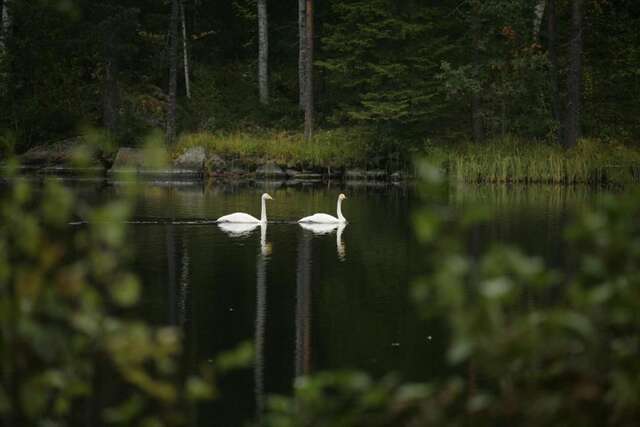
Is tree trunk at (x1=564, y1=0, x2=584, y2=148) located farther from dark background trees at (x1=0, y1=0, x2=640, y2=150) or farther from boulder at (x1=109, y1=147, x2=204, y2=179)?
boulder at (x1=109, y1=147, x2=204, y2=179)

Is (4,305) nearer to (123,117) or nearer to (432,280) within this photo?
(432,280)

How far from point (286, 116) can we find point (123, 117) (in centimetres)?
693

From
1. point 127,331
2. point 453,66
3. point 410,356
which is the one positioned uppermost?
point 453,66

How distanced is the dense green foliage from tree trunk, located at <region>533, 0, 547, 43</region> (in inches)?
1516

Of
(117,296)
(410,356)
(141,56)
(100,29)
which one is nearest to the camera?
(117,296)

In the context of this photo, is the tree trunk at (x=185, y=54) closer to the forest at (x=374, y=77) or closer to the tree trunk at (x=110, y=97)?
the forest at (x=374, y=77)

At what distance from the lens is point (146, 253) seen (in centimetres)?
1903

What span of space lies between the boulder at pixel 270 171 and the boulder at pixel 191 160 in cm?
224

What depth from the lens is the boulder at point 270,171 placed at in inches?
1689

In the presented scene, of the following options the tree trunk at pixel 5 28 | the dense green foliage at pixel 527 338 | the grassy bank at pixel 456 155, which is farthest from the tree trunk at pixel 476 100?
the dense green foliage at pixel 527 338

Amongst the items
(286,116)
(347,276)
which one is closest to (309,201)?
(347,276)

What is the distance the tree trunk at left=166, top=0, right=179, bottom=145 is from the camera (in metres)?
43.6

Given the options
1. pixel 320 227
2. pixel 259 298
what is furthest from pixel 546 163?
pixel 259 298

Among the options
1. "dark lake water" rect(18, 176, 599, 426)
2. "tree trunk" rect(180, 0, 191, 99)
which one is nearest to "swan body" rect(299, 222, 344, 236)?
"dark lake water" rect(18, 176, 599, 426)
